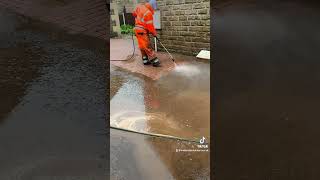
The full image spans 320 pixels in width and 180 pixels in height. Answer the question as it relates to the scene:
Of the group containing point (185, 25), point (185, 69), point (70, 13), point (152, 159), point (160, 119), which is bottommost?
point (152, 159)

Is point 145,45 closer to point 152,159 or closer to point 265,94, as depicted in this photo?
point 152,159

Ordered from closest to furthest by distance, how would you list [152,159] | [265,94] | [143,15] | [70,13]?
[152,159] → [143,15] → [265,94] → [70,13]

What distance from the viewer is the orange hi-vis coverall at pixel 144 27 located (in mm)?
2453

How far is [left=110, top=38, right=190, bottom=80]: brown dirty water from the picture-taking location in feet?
8.36

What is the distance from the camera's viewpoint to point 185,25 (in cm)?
275

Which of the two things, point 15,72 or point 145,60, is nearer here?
point 145,60

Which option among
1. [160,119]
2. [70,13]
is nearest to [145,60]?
[160,119]

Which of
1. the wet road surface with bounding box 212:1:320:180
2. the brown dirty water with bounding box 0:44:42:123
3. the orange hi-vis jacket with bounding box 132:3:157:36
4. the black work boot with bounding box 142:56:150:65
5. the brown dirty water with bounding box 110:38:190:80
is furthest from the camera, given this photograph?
the brown dirty water with bounding box 0:44:42:123

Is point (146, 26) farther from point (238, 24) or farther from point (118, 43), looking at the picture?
point (238, 24)

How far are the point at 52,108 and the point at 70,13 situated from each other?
1.22 m

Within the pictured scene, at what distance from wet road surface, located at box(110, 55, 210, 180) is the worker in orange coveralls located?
0.21 m

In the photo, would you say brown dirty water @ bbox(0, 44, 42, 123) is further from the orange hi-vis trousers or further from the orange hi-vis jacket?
the orange hi-vis jacket

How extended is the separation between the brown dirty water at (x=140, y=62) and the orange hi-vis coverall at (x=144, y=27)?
84mm

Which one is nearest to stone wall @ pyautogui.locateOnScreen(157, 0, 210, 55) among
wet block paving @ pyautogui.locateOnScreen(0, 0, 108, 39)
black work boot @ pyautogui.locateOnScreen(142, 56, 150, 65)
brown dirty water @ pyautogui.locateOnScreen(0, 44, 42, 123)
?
black work boot @ pyautogui.locateOnScreen(142, 56, 150, 65)
